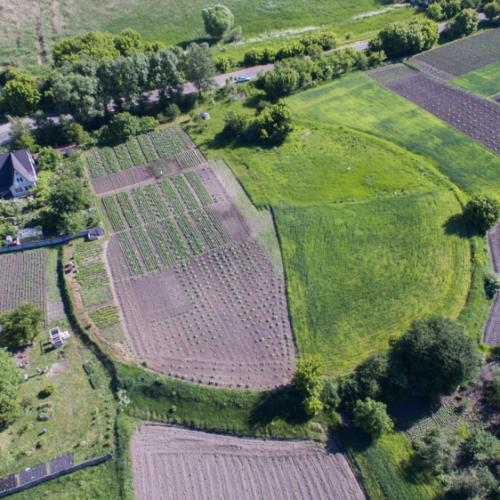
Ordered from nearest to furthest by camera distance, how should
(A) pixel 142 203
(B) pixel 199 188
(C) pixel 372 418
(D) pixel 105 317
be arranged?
1. (C) pixel 372 418
2. (D) pixel 105 317
3. (A) pixel 142 203
4. (B) pixel 199 188

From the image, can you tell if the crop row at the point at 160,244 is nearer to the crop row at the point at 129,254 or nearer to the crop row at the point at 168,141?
the crop row at the point at 129,254

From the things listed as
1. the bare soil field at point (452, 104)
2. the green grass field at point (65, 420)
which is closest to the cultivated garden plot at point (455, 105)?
the bare soil field at point (452, 104)

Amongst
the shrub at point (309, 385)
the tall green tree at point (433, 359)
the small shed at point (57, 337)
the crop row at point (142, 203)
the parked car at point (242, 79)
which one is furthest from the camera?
the parked car at point (242, 79)

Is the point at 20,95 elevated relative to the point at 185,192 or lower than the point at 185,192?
elevated

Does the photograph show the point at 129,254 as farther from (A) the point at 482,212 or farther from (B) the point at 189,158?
(A) the point at 482,212

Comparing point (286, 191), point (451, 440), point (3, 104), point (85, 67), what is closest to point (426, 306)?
point (451, 440)

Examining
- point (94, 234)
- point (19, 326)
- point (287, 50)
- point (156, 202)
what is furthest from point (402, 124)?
point (19, 326)
